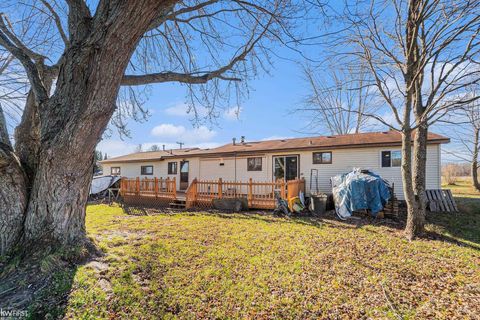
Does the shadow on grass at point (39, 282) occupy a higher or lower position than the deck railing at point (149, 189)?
lower

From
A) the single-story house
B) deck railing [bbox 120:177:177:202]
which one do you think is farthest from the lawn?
deck railing [bbox 120:177:177:202]

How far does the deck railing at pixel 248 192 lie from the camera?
9.07 m

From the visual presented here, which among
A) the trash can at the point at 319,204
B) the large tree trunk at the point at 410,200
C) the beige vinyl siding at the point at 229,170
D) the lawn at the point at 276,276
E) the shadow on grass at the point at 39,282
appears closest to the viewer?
the shadow on grass at the point at 39,282

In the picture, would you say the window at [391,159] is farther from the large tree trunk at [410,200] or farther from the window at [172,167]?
→ the window at [172,167]

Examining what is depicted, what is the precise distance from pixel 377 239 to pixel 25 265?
687 cm

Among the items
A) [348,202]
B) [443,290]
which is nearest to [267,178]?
[348,202]

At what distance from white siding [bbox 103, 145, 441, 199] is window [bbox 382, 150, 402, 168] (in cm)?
17

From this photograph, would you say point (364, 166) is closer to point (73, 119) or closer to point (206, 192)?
point (206, 192)

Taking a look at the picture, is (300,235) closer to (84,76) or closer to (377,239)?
(377,239)

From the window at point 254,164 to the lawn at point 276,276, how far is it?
24.8ft

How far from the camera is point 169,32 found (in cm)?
636

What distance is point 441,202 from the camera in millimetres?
8492

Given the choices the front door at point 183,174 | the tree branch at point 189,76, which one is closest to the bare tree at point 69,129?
the tree branch at point 189,76

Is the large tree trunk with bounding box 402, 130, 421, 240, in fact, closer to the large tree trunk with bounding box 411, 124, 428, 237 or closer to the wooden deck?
the large tree trunk with bounding box 411, 124, 428, 237
